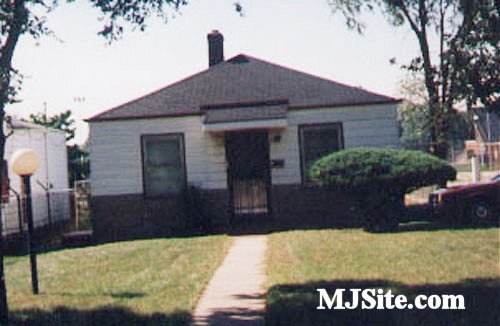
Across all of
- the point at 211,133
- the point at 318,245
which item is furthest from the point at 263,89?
the point at 318,245

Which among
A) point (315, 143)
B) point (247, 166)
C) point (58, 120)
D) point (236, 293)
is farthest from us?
point (58, 120)

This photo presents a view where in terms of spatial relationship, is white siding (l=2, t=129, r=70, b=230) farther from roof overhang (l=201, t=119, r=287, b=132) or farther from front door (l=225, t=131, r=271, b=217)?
roof overhang (l=201, t=119, r=287, b=132)

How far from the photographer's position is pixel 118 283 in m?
9.07

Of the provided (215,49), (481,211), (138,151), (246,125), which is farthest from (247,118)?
(481,211)

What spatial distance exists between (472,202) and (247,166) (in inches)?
243

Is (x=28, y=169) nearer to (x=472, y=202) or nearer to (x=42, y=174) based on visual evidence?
(x=472, y=202)

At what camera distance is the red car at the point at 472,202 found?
13719mm

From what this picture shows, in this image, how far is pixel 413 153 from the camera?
13.5 m

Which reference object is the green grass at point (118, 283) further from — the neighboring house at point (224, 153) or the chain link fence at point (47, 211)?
the chain link fence at point (47, 211)

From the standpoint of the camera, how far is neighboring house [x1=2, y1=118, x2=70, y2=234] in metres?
18.6

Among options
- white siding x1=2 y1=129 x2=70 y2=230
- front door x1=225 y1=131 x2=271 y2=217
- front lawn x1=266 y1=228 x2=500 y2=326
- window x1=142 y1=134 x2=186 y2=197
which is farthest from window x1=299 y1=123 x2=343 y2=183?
white siding x1=2 y1=129 x2=70 y2=230

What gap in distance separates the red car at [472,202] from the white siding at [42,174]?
13058mm

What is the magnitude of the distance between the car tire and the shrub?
58.0 inches

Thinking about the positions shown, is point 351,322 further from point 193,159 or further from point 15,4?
point 193,159
